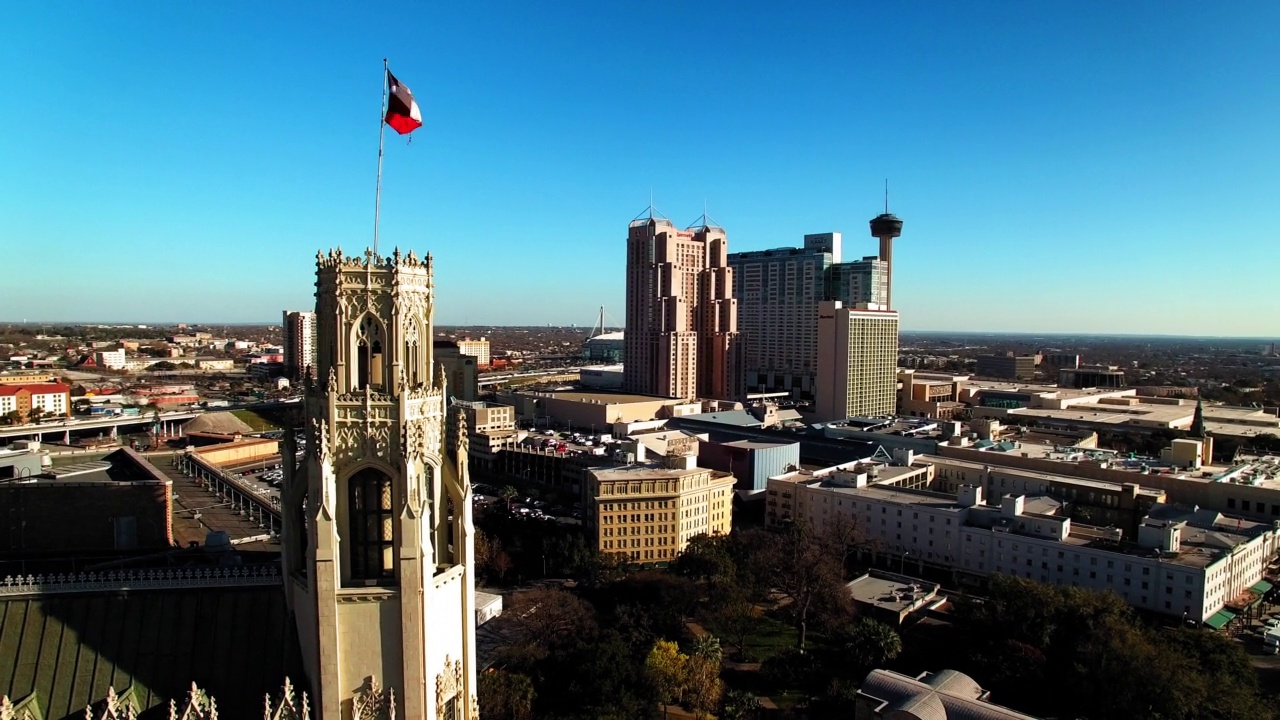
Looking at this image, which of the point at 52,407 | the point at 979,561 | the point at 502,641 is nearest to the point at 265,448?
the point at 52,407

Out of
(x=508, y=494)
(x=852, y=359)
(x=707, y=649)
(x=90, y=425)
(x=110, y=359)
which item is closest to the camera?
(x=707, y=649)

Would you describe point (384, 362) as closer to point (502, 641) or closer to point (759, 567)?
point (502, 641)

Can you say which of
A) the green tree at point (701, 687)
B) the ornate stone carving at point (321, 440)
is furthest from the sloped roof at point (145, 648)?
the green tree at point (701, 687)

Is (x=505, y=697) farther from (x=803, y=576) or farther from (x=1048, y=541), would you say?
(x=1048, y=541)

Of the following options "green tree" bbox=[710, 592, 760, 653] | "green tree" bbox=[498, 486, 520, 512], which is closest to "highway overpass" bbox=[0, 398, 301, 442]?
"green tree" bbox=[498, 486, 520, 512]

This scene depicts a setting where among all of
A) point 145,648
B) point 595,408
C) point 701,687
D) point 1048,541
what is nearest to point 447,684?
point 145,648

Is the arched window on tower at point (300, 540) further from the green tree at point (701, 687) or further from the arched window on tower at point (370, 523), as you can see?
the green tree at point (701, 687)
